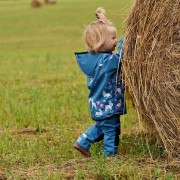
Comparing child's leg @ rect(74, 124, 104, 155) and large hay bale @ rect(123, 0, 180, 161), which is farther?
child's leg @ rect(74, 124, 104, 155)

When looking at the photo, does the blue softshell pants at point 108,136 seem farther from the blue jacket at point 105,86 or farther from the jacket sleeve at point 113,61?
the jacket sleeve at point 113,61

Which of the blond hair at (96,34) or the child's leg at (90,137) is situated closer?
the blond hair at (96,34)

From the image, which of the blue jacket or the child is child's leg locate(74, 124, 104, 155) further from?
the blue jacket

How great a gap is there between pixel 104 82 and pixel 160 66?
0.61 metres

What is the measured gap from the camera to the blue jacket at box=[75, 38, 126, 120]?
153 inches

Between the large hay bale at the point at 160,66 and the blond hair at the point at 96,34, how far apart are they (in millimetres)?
450

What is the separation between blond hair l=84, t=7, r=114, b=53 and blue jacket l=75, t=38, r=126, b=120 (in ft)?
0.28

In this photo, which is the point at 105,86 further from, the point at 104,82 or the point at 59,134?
the point at 59,134

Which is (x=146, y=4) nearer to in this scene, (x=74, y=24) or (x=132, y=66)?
(x=132, y=66)

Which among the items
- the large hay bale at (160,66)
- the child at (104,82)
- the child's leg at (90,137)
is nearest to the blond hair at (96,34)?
the child at (104,82)

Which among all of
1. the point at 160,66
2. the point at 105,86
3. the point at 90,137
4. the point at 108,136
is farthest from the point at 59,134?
the point at 160,66

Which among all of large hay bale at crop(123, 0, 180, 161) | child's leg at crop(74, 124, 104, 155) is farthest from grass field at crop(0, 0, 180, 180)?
large hay bale at crop(123, 0, 180, 161)

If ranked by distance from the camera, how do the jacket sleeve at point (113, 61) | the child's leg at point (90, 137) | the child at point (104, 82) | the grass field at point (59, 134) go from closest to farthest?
the grass field at point (59, 134) → the jacket sleeve at point (113, 61) → the child at point (104, 82) → the child's leg at point (90, 137)

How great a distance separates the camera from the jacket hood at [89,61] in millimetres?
3984
